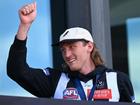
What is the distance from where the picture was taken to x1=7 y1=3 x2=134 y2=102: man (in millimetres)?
3809

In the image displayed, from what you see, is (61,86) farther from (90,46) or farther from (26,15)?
(26,15)

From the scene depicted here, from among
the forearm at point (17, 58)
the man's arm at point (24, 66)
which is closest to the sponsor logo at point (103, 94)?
the man's arm at point (24, 66)

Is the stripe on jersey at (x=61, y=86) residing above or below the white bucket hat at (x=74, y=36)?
below

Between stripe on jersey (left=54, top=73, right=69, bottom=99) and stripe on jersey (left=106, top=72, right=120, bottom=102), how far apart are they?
0.28 meters

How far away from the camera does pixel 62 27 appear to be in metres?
5.64

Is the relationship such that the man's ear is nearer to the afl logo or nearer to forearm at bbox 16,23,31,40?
the afl logo

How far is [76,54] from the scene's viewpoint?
156 inches

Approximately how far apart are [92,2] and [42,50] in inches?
29.1

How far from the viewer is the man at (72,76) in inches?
150

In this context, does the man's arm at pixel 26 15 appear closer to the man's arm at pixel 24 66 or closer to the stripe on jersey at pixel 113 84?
the man's arm at pixel 24 66

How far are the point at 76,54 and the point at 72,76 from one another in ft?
0.50

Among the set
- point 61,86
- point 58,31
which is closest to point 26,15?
point 61,86

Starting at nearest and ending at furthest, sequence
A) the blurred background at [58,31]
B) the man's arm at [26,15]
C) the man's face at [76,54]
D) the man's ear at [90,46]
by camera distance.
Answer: the man's arm at [26,15] → the man's face at [76,54] → the man's ear at [90,46] → the blurred background at [58,31]

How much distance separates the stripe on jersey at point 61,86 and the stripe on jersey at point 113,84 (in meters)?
0.28
